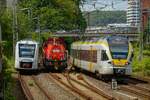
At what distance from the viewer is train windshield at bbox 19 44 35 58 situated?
41719 mm

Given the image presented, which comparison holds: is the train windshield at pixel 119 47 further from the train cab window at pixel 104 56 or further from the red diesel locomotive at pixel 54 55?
the red diesel locomotive at pixel 54 55

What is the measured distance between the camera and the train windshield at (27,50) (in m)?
41.7

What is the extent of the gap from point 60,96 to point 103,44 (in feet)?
27.3

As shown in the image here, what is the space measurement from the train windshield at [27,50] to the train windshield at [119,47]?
10.6m

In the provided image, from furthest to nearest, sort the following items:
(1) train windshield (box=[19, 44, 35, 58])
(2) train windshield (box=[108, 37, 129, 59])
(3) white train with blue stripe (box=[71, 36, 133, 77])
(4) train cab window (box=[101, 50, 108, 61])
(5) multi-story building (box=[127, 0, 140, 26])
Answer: (5) multi-story building (box=[127, 0, 140, 26])
(1) train windshield (box=[19, 44, 35, 58])
(4) train cab window (box=[101, 50, 108, 61])
(2) train windshield (box=[108, 37, 129, 59])
(3) white train with blue stripe (box=[71, 36, 133, 77])

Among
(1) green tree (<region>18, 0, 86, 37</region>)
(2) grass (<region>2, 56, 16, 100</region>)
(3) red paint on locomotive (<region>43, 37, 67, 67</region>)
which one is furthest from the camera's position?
(1) green tree (<region>18, 0, 86, 37</region>)

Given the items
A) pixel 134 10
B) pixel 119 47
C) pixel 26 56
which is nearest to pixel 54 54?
pixel 26 56

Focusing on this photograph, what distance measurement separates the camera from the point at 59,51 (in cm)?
4388

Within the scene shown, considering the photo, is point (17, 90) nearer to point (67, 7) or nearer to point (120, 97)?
point (120, 97)

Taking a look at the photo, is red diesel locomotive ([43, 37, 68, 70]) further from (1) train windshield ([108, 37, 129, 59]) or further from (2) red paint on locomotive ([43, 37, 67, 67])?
(1) train windshield ([108, 37, 129, 59])

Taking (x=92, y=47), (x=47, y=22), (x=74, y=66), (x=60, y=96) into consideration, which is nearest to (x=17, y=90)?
(x=60, y=96)

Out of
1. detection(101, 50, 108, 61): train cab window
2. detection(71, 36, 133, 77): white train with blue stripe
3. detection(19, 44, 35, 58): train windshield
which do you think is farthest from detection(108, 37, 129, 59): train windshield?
detection(19, 44, 35, 58): train windshield

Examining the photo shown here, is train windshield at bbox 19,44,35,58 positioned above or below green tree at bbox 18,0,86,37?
below

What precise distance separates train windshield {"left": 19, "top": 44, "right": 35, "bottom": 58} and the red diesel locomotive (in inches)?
77.7
